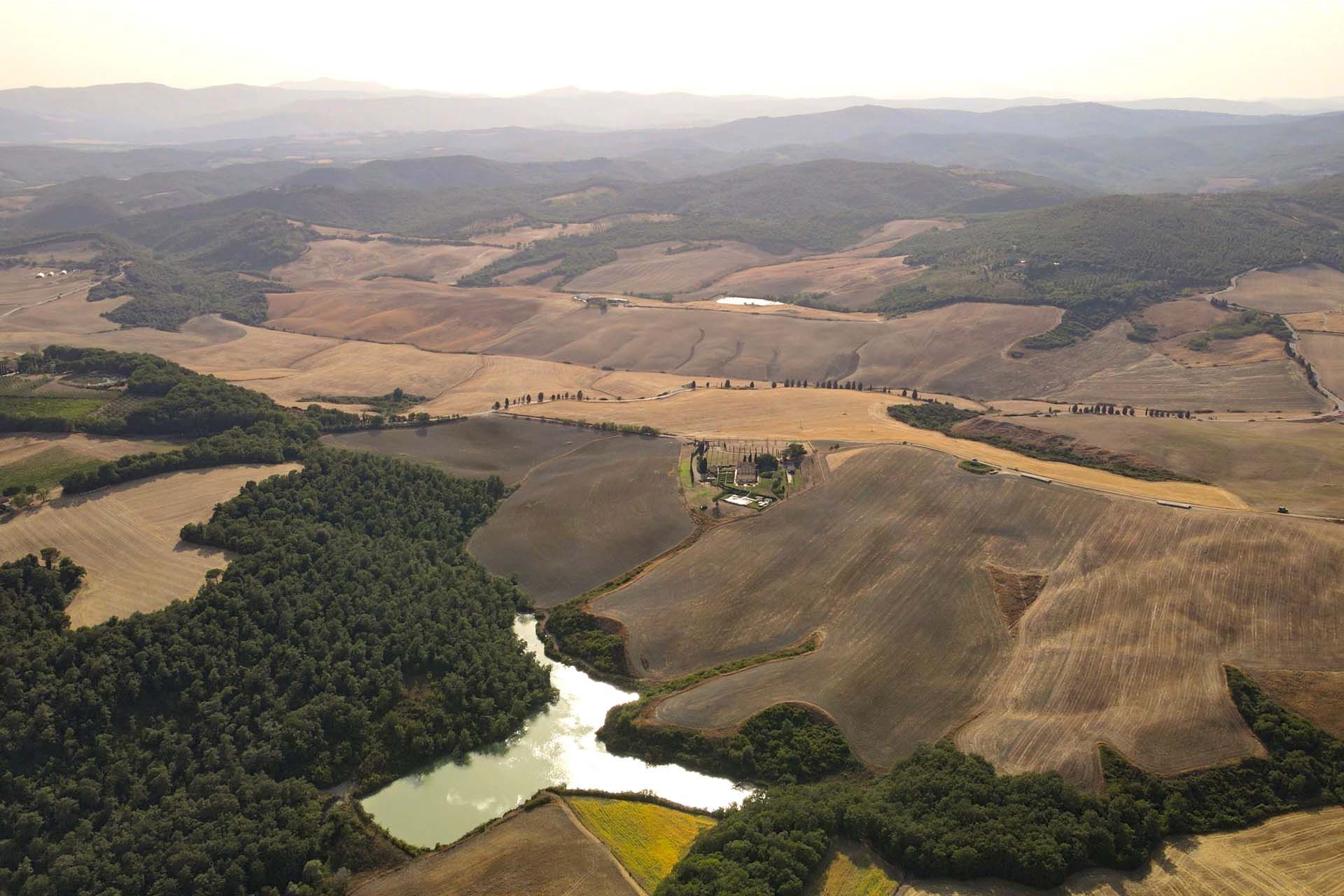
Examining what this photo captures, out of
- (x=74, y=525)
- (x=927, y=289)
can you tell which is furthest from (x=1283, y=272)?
(x=74, y=525)

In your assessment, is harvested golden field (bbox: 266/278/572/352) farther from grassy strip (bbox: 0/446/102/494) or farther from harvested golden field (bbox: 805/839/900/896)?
harvested golden field (bbox: 805/839/900/896)

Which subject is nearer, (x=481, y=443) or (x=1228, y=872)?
(x=1228, y=872)

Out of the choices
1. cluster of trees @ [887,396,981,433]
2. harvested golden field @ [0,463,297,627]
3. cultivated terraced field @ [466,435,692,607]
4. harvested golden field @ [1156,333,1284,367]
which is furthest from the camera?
harvested golden field @ [1156,333,1284,367]

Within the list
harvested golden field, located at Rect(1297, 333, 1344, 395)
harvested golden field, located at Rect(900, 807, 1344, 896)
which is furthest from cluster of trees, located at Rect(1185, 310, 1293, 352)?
harvested golden field, located at Rect(900, 807, 1344, 896)

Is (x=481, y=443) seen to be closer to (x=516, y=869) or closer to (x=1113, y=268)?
(x=516, y=869)

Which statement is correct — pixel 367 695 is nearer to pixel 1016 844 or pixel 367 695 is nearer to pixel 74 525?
pixel 74 525

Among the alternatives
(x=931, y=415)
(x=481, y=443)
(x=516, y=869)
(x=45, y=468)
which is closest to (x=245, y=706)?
(x=516, y=869)
